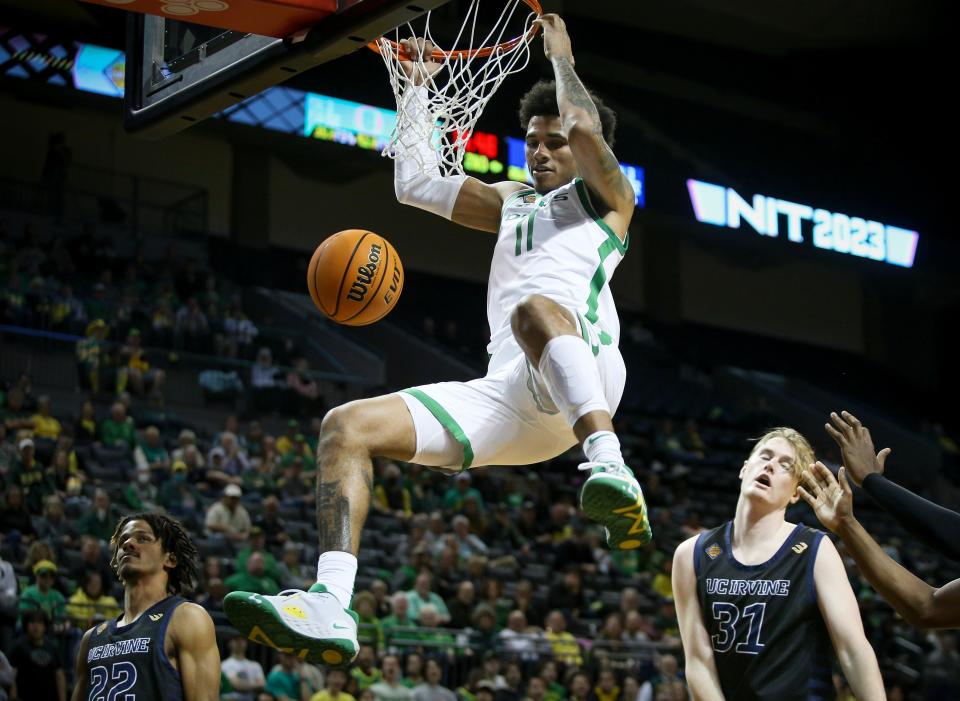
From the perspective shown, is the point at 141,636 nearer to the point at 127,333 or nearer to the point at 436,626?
the point at 436,626

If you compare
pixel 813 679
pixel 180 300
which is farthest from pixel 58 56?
pixel 813 679

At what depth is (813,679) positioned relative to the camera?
4625mm

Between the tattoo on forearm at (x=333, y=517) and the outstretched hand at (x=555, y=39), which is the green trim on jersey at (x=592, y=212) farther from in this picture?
the tattoo on forearm at (x=333, y=517)

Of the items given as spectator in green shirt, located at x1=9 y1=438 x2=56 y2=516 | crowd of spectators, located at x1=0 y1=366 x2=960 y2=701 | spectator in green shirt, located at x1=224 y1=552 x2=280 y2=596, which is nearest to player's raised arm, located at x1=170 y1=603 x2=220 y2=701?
crowd of spectators, located at x1=0 y1=366 x2=960 y2=701

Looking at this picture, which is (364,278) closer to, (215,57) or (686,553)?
(215,57)

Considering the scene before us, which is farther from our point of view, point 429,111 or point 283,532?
point 283,532

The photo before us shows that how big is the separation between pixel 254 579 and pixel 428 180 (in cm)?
618

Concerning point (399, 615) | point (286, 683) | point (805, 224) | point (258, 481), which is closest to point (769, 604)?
point (286, 683)

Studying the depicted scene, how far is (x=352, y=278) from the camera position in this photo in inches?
201

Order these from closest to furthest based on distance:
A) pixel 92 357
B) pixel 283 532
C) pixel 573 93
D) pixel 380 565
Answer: pixel 573 93
pixel 283 532
pixel 380 565
pixel 92 357

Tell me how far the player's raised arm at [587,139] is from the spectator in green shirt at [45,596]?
6.27 metres

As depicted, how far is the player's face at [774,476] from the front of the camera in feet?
16.2

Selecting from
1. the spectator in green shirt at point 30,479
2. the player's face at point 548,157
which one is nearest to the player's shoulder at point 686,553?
the player's face at point 548,157

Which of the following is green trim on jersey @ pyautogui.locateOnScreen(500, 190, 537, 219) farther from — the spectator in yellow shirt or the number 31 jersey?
the spectator in yellow shirt
